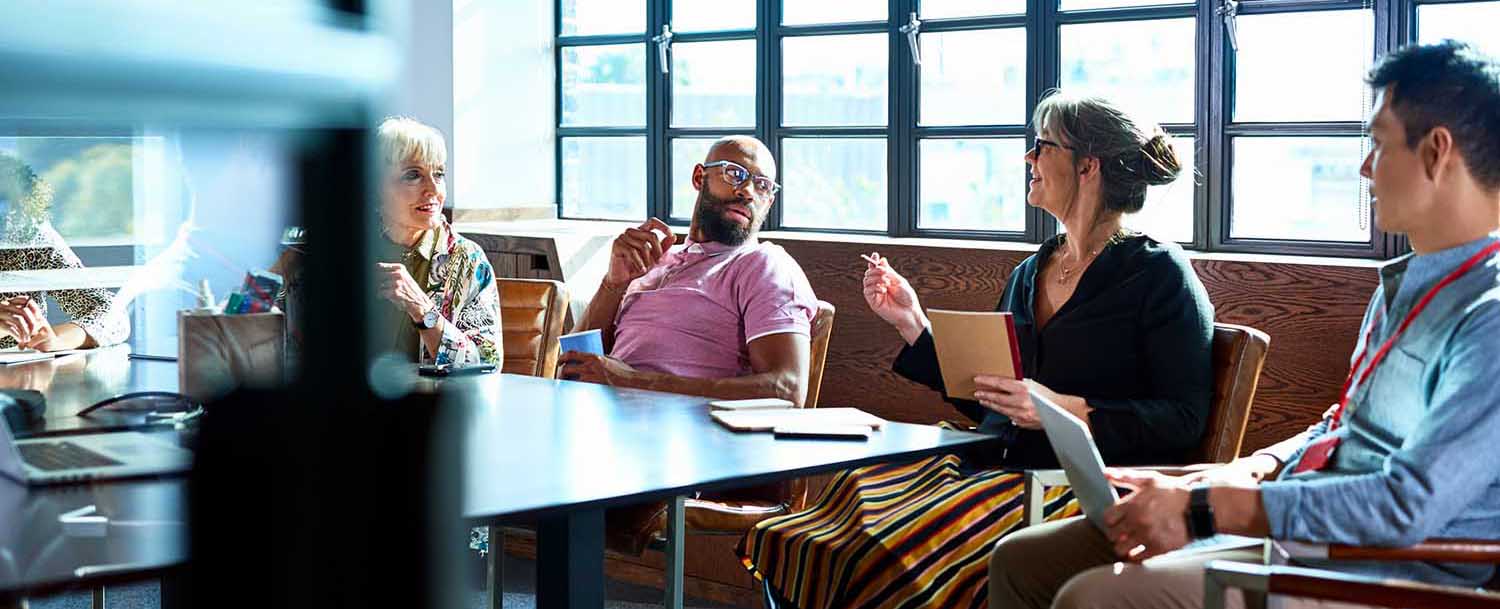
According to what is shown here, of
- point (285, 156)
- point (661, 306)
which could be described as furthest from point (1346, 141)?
point (285, 156)

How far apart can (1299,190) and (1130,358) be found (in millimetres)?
1767

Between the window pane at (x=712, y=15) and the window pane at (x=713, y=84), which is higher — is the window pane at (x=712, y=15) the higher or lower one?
the higher one

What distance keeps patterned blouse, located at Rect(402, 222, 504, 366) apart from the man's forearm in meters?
0.29

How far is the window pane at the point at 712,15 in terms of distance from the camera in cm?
554

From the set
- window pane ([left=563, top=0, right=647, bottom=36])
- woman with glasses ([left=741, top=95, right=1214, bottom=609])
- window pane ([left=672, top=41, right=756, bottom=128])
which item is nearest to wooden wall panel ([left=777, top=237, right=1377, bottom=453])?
window pane ([left=672, top=41, right=756, bottom=128])

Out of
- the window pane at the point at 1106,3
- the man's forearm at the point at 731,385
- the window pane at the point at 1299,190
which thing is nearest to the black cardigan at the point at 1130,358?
the man's forearm at the point at 731,385

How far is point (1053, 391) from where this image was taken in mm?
2809

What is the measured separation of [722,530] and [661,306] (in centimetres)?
61

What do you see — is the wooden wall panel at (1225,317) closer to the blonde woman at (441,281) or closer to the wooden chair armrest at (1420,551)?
the blonde woman at (441,281)

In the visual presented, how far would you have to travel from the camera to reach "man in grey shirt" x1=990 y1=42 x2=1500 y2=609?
1824mm

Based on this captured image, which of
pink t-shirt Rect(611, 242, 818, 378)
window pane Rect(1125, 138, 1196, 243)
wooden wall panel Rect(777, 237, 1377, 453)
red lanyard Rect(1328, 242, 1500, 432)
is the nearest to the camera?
red lanyard Rect(1328, 242, 1500, 432)

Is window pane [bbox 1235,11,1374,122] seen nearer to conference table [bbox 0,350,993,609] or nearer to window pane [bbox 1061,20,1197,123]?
window pane [bbox 1061,20,1197,123]

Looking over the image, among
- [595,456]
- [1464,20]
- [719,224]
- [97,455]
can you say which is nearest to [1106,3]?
[1464,20]

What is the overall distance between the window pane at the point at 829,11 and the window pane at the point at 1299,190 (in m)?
1.41
